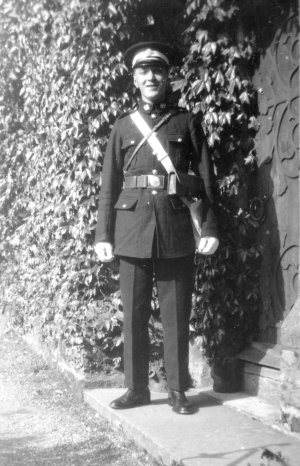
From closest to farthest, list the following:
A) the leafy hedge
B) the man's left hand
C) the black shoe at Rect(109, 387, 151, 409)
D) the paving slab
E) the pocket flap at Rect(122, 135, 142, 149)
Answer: the paving slab < the man's left hand < the pocket flap at Rect(122, 135, 142, 149) < the black shoe at Rect(109, 387, 151, 409) < the leafy hedge

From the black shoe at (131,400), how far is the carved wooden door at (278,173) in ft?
2.93

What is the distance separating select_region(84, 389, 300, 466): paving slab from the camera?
9.26ft

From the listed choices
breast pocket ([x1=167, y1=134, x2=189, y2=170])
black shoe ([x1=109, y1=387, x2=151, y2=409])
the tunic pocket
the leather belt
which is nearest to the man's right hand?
the tunic pocket

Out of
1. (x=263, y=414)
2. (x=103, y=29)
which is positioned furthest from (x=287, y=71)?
(x=263, y=414)

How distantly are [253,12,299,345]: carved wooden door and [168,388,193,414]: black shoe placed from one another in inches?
28.9

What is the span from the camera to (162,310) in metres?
3.62

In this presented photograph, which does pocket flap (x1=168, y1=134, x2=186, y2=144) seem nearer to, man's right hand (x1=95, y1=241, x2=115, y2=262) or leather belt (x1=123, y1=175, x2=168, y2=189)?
leather belt (x1=123, y1=175, x2=168, y2=189)

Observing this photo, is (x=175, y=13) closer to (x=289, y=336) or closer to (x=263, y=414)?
(x=289, y=336)

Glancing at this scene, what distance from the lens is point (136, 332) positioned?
3.66m

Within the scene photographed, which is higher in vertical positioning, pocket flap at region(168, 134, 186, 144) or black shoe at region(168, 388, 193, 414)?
pocket flap at region(168, 134, 186, 144)

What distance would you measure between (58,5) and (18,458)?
120 inches

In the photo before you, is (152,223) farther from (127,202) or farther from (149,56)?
(149,56)

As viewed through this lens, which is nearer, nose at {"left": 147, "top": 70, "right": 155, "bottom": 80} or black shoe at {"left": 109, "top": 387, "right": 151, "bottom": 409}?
nose at {"left": 147, "top": 70, "right": 155, "bottom": 80}

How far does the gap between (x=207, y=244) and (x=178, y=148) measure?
589mm
